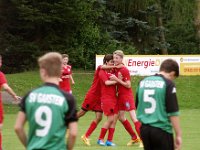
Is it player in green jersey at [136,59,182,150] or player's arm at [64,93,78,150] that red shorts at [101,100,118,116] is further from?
player's arm at [64,93,78,150]

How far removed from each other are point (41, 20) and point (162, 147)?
3338cm

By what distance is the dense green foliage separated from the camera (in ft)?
135

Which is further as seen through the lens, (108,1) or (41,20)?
(108,1)

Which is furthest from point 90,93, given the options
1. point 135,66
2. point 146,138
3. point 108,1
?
point 108,1

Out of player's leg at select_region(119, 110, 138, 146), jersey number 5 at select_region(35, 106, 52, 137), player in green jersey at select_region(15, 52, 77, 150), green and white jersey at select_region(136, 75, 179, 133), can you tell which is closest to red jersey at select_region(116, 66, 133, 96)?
A: player's leg at select_region(119, 110, 138, 146)

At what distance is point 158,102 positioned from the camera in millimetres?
7961

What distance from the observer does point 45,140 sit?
6.23 m

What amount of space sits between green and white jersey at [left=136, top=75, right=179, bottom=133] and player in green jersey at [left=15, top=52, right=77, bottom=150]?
1.85 meters

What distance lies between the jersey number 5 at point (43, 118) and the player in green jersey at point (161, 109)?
80.7 inches

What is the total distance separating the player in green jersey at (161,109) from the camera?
7.85 meters

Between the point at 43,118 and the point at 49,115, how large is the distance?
0.07 m

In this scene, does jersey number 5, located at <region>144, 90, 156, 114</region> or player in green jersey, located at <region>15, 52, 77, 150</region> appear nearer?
player in green jersey, located at <region>15, 52, 77, 150</region>

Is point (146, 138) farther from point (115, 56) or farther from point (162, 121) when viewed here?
point (115, 56)

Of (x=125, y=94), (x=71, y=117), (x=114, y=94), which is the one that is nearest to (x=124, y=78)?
(x=125, y=94)
